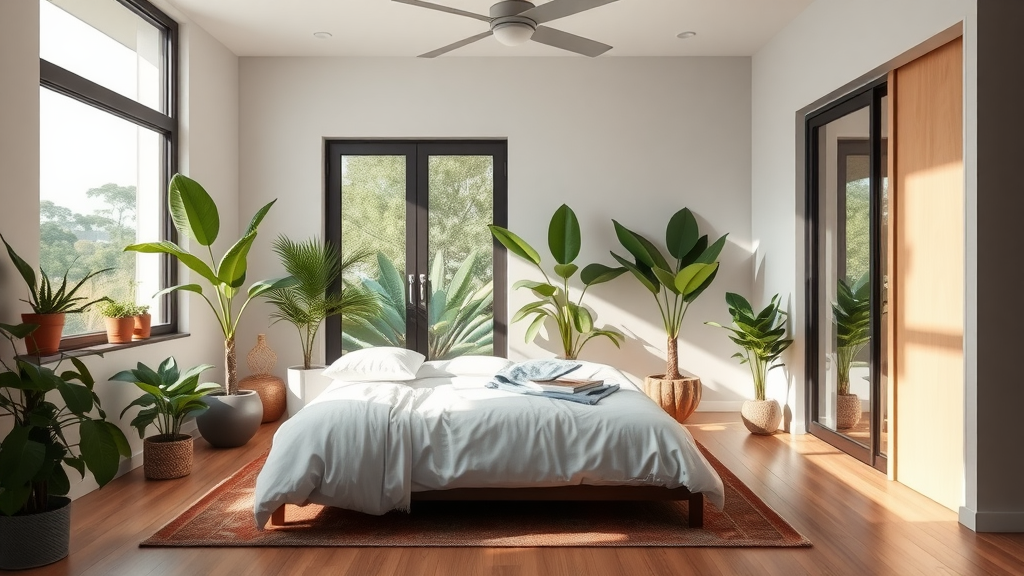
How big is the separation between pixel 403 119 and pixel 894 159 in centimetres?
340

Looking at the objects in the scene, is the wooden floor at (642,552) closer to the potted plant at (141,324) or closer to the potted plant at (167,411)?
the potted plant at (167,411)

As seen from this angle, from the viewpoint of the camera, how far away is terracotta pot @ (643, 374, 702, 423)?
5051 mm

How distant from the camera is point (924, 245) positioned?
11.7 ft

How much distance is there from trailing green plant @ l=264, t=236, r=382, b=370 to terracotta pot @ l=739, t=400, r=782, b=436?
2758mm

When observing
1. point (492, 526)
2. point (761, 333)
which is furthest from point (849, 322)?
→ point (492, 526)

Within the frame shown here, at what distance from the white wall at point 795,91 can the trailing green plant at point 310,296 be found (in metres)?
2.94

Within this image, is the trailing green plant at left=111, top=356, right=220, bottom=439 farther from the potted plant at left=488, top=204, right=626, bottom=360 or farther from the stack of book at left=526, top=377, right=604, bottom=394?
the potted plant at left=488, top=204, right=626, bottom=360

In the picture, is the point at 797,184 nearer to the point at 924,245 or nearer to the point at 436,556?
the point at 924,245

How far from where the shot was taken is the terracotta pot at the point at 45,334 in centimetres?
313

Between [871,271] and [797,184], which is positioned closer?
[871,271]

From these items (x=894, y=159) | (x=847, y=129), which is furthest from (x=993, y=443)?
(x=847, y=129)

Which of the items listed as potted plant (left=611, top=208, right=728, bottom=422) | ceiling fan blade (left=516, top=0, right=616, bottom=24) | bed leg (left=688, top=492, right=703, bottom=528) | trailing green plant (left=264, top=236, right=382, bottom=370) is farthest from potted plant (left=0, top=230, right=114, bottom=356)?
potted plant (left=611, top=208, right=728, bottom=422)

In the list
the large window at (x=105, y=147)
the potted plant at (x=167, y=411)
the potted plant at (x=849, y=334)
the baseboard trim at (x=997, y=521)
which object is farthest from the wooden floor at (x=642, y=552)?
the large window at (x=105, y=147)

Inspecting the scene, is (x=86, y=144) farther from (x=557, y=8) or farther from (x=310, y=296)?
(x=557, y=8)
